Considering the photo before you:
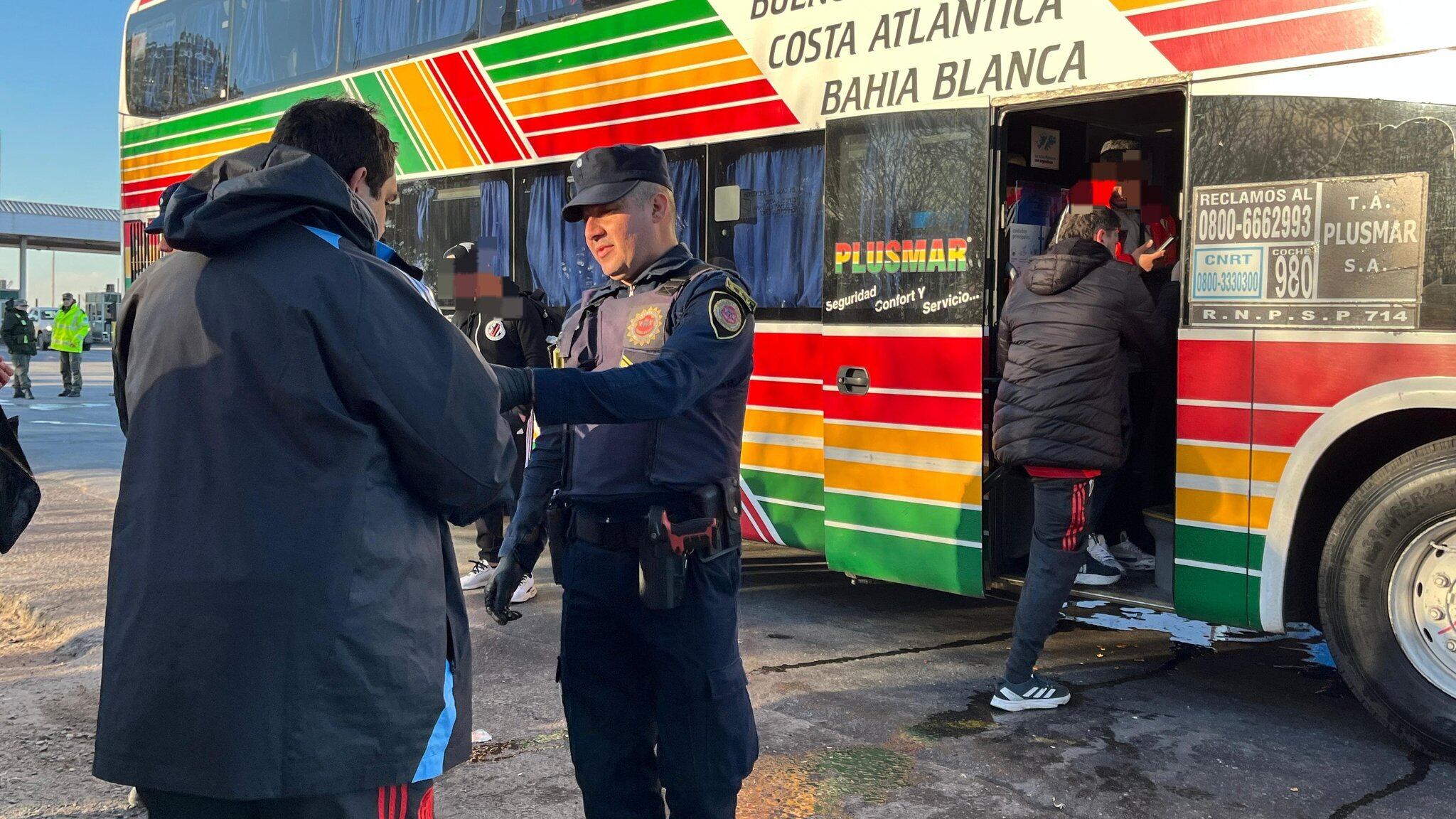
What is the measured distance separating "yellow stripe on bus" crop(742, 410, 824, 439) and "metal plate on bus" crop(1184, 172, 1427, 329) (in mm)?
1953

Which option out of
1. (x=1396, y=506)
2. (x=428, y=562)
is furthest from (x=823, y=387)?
(x=428, y=562)

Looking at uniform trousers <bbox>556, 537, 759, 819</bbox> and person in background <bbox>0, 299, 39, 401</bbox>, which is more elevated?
person in background <bbox>0, 299, 39, 401</bbox>

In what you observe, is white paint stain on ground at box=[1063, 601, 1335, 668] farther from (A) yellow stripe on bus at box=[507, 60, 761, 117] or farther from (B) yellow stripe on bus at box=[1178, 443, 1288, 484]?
(A) yellow stripe on bus at box=[507, 60, 761, 117]

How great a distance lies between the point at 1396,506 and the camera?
4.28 m

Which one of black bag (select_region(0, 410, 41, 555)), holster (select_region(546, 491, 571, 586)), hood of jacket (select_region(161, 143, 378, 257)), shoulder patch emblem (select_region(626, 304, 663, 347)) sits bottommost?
holster (select_region(546, 491, 571, 586))

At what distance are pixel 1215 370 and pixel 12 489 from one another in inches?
150

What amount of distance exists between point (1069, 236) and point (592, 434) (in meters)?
2.57

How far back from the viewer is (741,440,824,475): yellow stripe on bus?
6.15m

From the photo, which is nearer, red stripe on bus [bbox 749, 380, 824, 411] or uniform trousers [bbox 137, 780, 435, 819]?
uniform trousers [bbox 137, 780, 435, 819]

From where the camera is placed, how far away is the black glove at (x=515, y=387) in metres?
2.32

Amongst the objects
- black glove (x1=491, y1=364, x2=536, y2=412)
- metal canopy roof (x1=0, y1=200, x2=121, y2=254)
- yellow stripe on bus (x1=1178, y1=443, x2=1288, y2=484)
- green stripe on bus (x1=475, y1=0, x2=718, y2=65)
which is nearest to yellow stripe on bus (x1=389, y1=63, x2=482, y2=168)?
green stripe on bus (x1=475, y1=0, x2=718, y2=65)

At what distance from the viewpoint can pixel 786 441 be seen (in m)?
6.26

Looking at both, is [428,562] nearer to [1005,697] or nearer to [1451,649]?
[1005,697]

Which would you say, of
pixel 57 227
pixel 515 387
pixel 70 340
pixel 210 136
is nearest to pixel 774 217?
pixel 515 387
